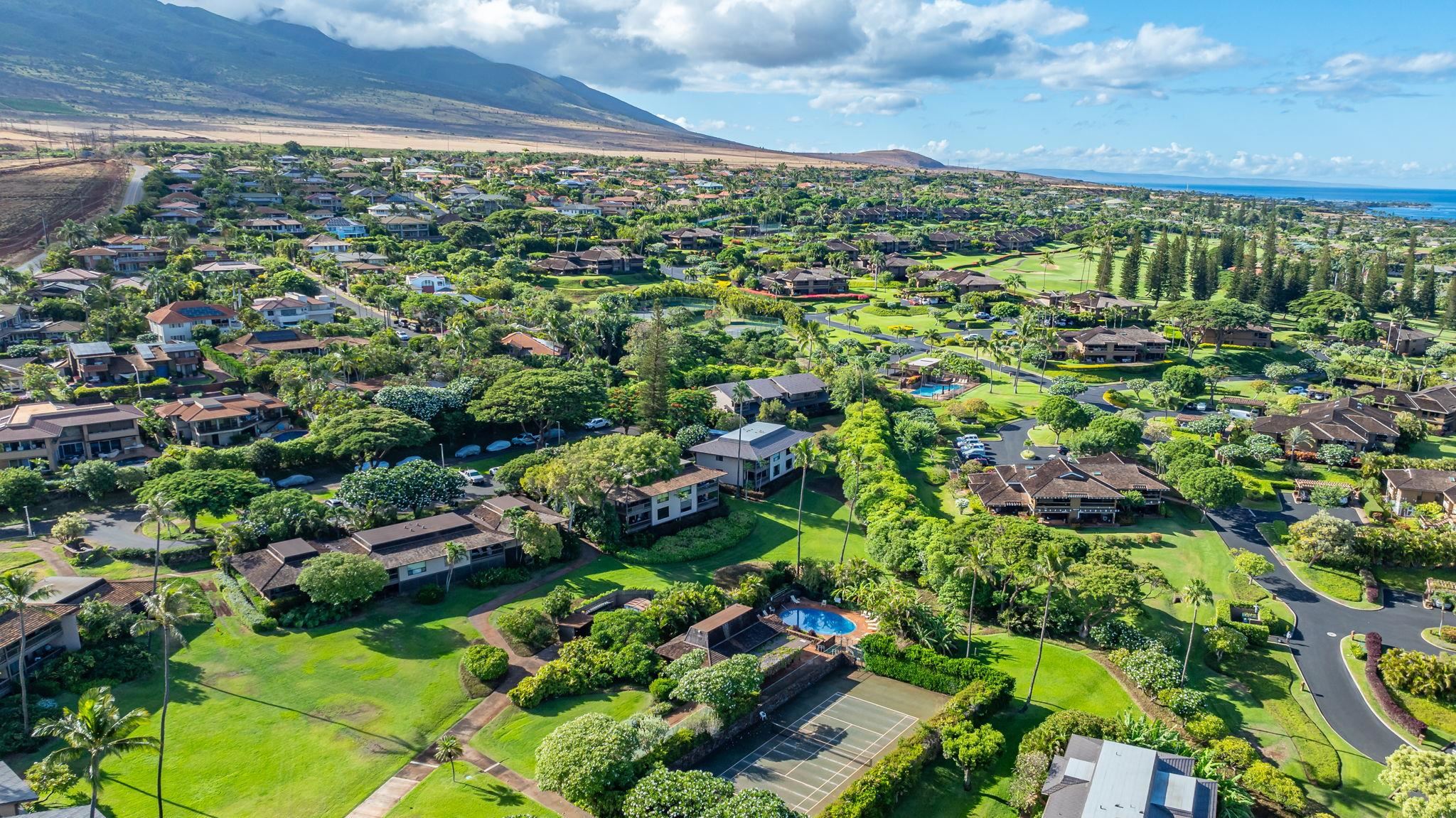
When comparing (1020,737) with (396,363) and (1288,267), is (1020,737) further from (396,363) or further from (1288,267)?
(1288,267)

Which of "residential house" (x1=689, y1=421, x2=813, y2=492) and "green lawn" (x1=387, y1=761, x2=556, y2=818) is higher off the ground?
"residential house" (x1=689, y1=421, x2=813, y2=492)

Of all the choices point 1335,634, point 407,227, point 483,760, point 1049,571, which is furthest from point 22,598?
point 407,227

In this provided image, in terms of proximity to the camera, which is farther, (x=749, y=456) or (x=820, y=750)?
(x=749, y=456)

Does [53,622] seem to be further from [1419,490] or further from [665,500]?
[1419,490]

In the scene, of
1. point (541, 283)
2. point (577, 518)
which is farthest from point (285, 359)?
point (541, 283)

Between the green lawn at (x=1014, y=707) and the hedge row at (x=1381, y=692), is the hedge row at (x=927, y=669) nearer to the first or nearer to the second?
the green lawn at (x=1014, y=707)

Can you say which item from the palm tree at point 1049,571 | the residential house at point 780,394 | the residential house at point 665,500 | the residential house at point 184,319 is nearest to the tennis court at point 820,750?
the palm tree at point 1049,571

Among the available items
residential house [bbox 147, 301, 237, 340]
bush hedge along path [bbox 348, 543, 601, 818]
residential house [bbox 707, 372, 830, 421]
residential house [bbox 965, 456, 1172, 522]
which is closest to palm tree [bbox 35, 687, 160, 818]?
bush hedge along path [bbox 348, 543, 601, 818]

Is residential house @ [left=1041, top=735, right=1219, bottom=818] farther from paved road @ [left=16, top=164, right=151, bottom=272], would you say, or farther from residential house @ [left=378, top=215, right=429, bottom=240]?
residential house @ [left=378, top=215, right=429, bottom=240]
